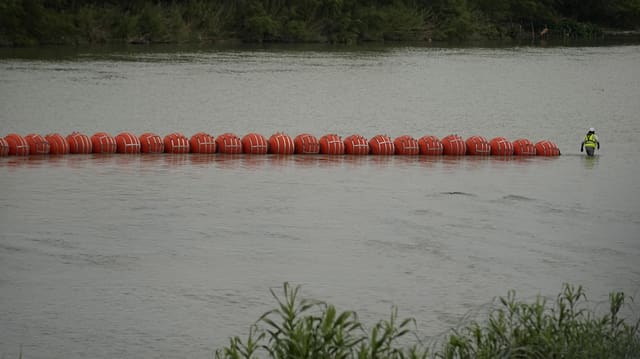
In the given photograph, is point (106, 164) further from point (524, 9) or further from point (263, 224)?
point (524, 9)

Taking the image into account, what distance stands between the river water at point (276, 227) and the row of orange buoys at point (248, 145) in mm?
486

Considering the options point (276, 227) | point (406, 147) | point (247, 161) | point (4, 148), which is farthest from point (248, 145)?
point (276, 227)

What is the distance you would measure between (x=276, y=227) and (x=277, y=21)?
177 feet

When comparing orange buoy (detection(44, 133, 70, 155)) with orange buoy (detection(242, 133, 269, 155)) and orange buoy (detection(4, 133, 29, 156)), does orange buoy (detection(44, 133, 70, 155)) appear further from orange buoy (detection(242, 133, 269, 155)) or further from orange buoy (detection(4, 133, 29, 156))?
orange buoy (detection(242, 133, 269, 155))

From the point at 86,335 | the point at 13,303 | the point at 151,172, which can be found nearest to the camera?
the point at 86,335

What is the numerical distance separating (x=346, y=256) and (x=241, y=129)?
665 inches

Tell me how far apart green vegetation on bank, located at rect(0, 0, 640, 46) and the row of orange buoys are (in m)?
37.3

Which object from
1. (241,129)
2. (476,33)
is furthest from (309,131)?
(476,33)

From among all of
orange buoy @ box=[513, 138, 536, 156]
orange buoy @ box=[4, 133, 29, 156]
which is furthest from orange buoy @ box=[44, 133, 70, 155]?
orange buoy @ box=[513, 138, 536, 156]

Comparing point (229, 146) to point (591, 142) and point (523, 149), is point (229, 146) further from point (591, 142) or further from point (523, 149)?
point (591, 142)

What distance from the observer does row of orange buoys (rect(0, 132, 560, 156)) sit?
80.0 ft

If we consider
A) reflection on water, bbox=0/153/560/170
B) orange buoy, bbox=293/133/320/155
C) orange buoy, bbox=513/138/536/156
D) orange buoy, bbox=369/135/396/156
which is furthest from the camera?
orange buoy, bbox=513/138/536/156

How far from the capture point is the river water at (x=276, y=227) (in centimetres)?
1360

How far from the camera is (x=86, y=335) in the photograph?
41.3 ft
